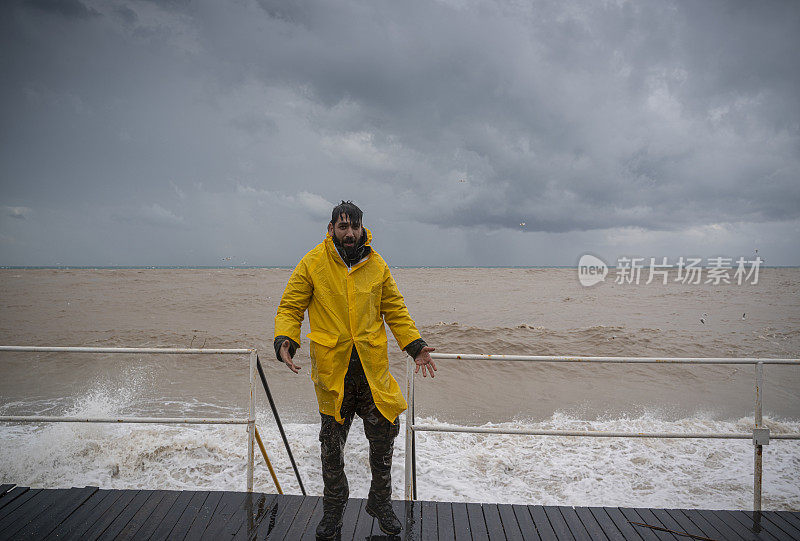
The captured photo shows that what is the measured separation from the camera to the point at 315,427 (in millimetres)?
6914

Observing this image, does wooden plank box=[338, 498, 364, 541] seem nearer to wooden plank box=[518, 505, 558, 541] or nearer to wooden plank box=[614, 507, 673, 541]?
wooden plank box=[518, 505, 558, 541]

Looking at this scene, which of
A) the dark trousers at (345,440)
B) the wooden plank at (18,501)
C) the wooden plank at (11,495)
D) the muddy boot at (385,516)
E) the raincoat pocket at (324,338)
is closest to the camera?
Result: the raincoat pocket at (324,338)

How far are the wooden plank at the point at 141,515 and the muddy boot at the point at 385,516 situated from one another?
1.55m

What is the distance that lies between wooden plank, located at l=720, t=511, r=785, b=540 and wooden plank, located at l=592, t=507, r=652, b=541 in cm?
70

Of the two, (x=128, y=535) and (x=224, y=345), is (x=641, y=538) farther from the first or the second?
(x=224, y=345)

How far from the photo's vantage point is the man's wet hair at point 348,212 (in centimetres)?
254

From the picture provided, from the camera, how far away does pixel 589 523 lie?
2.93m

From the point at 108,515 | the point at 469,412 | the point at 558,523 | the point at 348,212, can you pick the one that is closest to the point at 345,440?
the point at 348,212

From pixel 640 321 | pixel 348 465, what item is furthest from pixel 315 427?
pixel 640 321

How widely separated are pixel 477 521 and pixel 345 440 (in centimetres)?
113

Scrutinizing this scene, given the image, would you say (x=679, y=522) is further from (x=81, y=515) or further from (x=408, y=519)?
(x=81, y=515)

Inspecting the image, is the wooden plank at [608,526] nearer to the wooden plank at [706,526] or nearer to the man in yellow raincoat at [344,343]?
the wooden plank at [706,526]

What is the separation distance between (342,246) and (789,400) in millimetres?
10143

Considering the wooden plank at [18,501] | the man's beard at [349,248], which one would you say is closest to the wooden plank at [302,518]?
the man's beard at [349,248]
